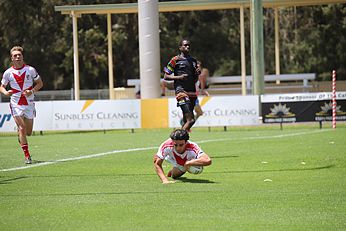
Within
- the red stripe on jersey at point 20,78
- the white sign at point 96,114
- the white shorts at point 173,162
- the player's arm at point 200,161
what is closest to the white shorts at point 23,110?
the red stripe on jersey at point 20,78

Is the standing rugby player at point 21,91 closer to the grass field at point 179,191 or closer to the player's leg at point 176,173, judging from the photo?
the grass field at point 179,191

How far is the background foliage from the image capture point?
177 feet

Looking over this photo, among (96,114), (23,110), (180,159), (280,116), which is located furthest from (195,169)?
(96,114)

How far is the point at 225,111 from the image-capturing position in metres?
27.8

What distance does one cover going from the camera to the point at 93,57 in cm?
5441

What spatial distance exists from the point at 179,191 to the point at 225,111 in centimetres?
1671

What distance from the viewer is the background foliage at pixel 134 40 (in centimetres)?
5397

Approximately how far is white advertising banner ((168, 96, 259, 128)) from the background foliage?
2547 cm

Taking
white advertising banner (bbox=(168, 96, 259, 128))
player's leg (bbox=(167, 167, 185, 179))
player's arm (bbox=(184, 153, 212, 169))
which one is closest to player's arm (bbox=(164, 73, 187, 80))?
player's leg (bbox=(167, 167, 185, 179))

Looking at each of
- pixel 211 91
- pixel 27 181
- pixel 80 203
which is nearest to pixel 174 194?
pixel 80 203

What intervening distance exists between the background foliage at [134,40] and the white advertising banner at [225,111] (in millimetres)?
25471

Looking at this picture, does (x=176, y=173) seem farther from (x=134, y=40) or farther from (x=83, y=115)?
(x=134, y=40)

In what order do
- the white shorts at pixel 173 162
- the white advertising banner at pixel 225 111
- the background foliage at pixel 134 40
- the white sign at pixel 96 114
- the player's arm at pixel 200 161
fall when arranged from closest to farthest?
the player's arm at pixel 200 161 → the white shorts at pixel 173 162 → the white advertising banner at pixel 225 111 → the white sign at pixel 96 114 → the background foliage at pixel 134 40

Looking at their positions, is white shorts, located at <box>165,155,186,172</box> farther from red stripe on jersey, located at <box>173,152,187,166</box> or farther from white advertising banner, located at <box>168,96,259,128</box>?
white advertising banner, located at <box>168,96,259,128</box>
